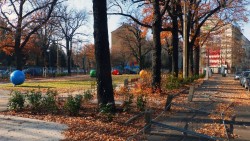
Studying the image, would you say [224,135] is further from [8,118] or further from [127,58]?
[127,58]

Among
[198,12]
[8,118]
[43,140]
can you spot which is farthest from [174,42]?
[43,140]

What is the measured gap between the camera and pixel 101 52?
13.0 metres

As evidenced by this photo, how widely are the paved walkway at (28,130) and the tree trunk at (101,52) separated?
2773 millimetres

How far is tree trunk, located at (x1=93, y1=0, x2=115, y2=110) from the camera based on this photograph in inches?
509

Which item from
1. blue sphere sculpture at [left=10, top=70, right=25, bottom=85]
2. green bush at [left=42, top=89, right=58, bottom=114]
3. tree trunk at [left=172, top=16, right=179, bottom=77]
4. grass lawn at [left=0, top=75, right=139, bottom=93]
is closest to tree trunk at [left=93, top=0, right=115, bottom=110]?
green bush at [left=42, top=89, right=58, bottom=114]

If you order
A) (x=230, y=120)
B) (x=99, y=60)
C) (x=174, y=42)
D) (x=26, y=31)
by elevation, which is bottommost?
(x=230, y=120)

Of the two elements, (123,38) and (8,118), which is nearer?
(8,118)

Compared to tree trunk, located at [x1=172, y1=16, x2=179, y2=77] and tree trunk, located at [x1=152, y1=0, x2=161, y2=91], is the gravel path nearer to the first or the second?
tree trunk, located at [x1=152, y1=0, x2=161, y2=91]

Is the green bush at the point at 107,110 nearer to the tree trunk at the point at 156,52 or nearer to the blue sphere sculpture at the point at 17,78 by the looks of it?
the tree trunk at the point at 156,52

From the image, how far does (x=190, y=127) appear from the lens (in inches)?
430

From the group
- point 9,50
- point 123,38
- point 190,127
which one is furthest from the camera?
point 123,38

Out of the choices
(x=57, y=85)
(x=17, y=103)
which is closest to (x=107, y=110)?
(x=17, y=103)

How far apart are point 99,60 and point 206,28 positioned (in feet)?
144

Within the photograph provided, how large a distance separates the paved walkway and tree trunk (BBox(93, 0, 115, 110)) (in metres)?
2.77
